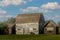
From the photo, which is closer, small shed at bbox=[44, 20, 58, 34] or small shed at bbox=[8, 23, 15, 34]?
small shed at bbox=[44, 20, 58, 34]

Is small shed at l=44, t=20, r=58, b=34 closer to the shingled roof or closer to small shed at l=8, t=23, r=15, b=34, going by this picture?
the shingled roof

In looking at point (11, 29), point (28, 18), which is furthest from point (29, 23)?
point (11, 29)

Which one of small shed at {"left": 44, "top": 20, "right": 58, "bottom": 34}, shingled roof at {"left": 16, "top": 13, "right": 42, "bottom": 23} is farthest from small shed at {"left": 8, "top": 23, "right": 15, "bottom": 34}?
small shed at {"left": 44, "top": 20, "right": 58, "bottom": 34}

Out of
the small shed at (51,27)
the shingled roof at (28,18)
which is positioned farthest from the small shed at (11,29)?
the small shed at (51,27)

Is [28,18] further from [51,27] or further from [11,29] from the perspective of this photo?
[51,27]

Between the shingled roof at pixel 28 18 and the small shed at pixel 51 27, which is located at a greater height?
the shingled roof at pixel 28 18

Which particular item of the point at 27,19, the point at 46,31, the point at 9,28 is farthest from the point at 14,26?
the point at 46,31

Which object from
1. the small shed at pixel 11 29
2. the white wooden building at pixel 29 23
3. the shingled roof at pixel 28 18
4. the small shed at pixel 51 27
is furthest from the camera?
the small shed at pixel 11 29

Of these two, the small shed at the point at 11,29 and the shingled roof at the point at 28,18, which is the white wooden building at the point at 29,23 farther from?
the small shed at the point at 11,29

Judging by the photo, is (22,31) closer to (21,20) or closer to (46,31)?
(21,20)

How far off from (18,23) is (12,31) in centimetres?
583

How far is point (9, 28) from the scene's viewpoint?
269 feet

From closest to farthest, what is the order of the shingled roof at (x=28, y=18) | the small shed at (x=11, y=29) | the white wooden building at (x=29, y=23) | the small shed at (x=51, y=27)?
the small shed at (x=51, y=27)
the white wooden building at (x=29, y=23)
the shingled roof at (x=28, y=18)
the small shed at (x=11, y=29)

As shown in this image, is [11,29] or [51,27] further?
[11,29]
